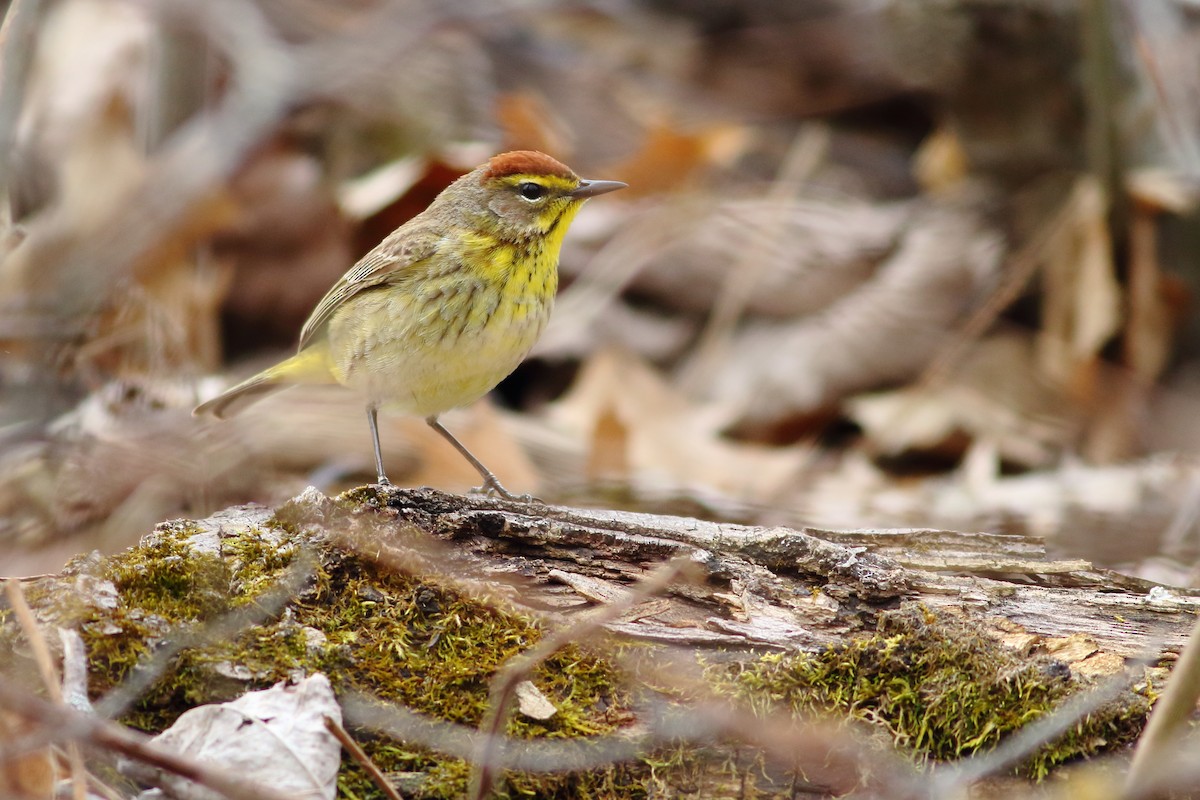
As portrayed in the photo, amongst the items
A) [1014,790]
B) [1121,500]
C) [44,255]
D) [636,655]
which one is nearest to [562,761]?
[636,655]

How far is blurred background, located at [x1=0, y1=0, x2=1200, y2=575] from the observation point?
19.2ft

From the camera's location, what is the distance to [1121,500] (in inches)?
245

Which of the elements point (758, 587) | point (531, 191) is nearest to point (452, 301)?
point (531, 191)

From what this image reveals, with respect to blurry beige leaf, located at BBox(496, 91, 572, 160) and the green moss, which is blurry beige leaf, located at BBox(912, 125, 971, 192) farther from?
the green moss

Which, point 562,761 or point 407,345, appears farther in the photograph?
point 407,345

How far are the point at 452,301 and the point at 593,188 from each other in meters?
0.85

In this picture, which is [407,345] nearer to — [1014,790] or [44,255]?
[1014,790]

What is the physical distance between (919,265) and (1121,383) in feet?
4.88

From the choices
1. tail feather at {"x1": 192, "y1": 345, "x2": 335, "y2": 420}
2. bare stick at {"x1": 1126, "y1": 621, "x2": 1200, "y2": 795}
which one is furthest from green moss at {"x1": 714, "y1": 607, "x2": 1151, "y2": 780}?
tail feather at {"x1": 192, "y1": 345, "x2": 335, "y2": 420}

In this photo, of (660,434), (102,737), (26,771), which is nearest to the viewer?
(102,737)

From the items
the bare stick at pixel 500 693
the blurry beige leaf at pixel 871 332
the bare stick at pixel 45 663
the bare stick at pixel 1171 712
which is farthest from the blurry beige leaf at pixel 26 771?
the blurry beige leaf at pixel 871 332

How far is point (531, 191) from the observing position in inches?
193

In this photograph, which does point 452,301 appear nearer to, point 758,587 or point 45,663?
point 758,587

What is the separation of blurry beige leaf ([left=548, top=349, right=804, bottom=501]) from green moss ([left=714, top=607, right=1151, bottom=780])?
3.27 metres
